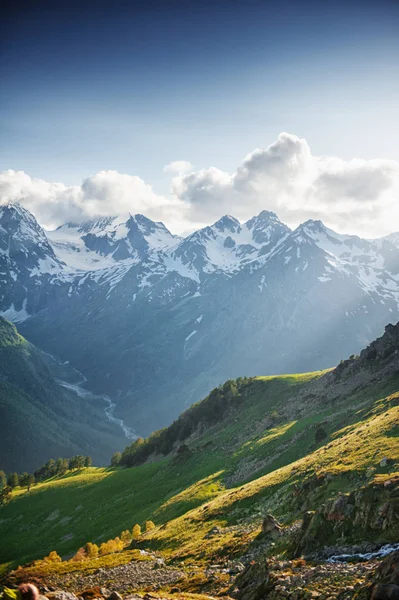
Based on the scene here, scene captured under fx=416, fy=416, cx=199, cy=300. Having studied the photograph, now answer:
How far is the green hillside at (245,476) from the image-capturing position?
38.7 meters

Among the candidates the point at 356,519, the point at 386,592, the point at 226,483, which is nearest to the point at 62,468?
the point at 226,483

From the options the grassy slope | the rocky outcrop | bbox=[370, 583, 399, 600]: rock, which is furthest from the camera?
the grassy slope

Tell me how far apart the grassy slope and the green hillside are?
286 mm

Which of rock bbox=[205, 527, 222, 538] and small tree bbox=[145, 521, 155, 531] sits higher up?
rock bbox=[205, 527, 222, 538]

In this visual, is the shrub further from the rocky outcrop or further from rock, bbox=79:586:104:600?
the rocky outcrop

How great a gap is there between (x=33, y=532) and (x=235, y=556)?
9116cm

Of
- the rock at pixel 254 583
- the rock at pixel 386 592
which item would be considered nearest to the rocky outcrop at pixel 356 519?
the rock at pixel 254 583

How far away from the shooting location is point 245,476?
244 ft

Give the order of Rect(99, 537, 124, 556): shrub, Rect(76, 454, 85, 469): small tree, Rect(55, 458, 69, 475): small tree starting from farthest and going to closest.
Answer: Rect(76, 454, 85, 469): small tree < Rect(55, 458, 69, 475): small tree < Rect(99, 537, 124, 556): shrub

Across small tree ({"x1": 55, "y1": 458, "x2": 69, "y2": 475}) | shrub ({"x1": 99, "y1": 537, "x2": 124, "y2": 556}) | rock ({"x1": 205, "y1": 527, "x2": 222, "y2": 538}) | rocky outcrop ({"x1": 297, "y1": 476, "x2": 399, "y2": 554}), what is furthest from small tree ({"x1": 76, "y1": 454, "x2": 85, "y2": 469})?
rocky outcrop ({"x1": 297, "y1": 476, "x2": 399, "y2": 554})

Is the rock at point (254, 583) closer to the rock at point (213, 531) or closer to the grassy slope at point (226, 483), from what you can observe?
the grassy slope at point (226, 483)

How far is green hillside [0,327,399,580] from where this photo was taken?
127 ft

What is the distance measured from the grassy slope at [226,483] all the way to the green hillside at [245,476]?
29 cm

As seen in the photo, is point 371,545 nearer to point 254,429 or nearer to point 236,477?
point 236,477
